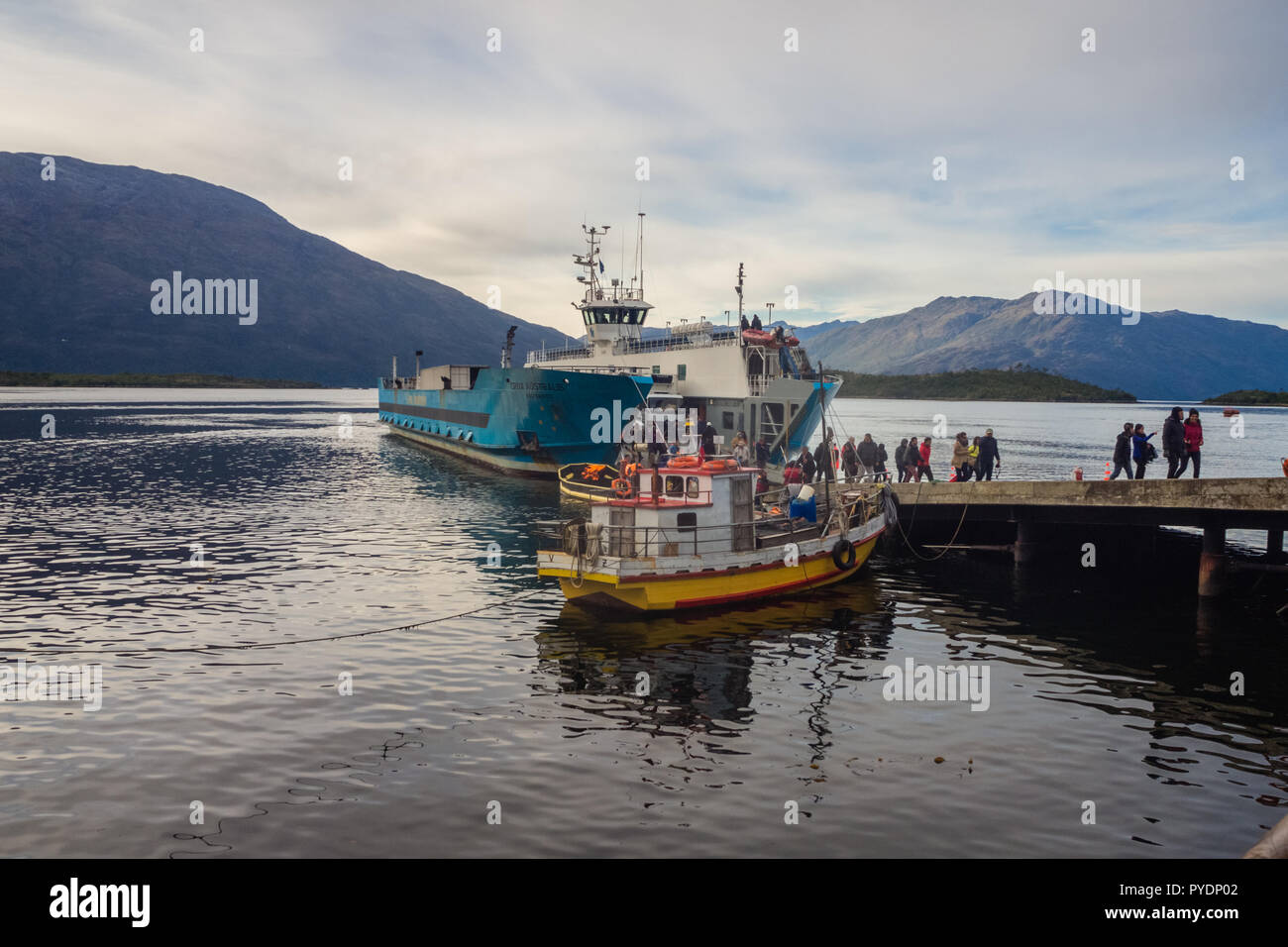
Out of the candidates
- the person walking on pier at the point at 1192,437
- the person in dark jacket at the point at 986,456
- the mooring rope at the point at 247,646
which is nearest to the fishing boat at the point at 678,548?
the mooring rope at the point at 247,646

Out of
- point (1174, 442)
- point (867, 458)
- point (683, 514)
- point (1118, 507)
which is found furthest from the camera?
point (867, 458)

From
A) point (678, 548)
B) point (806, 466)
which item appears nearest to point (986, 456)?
point (806, 466)

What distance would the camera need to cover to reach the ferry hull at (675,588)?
22.4 metres

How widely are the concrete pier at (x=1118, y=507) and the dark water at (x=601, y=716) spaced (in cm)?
169

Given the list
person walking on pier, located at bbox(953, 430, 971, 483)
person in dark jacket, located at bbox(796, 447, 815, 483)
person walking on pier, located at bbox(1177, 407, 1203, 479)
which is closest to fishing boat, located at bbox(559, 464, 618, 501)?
person in dark jacket, located at bbox(796, 447, 815, 483)

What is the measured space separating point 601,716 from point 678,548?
25.3 ft

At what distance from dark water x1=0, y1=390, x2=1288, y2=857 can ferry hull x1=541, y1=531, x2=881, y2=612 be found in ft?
1.95

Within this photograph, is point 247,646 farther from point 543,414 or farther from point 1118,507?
point 543,414

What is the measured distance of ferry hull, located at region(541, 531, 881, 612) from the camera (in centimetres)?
2236

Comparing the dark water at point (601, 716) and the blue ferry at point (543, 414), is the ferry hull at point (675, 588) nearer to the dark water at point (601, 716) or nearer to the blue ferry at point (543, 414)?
the dark water at point (601, 716)

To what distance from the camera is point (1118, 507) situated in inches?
1042
